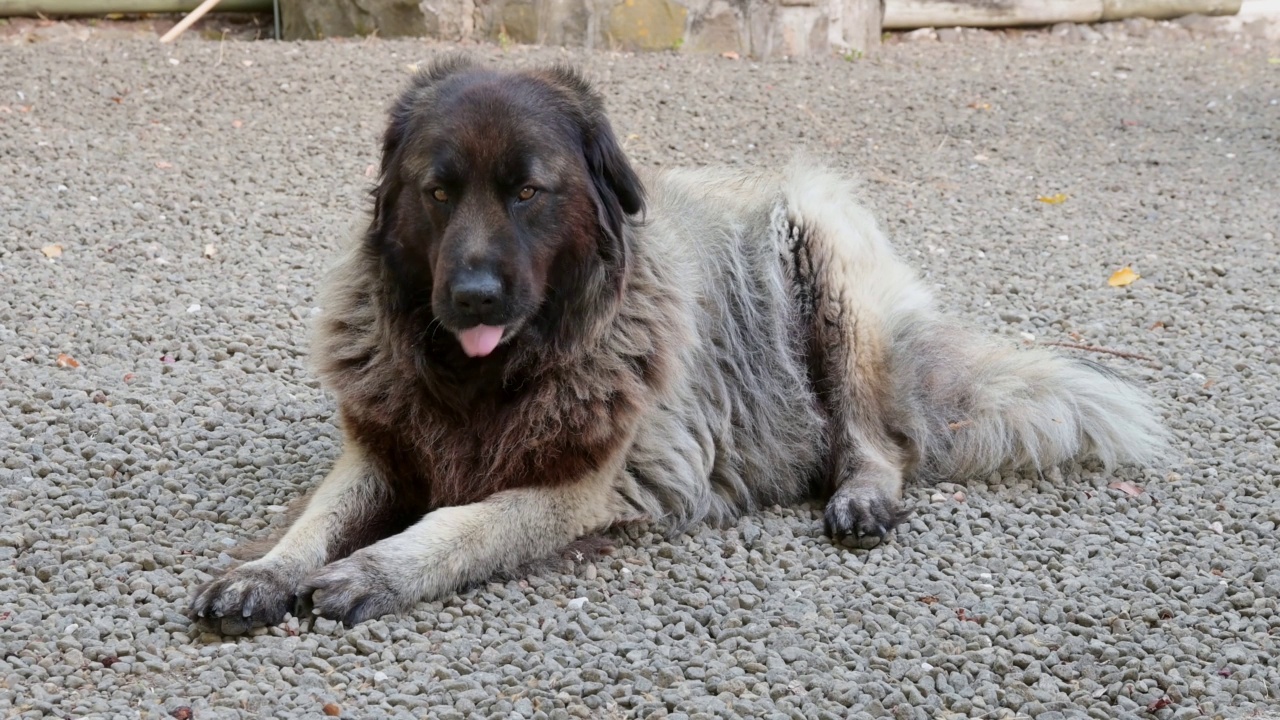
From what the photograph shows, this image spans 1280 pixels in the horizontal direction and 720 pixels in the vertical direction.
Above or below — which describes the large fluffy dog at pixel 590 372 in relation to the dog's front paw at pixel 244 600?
above

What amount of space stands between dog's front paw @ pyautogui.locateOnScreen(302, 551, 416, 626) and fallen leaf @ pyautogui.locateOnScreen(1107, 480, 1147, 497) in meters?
2.43

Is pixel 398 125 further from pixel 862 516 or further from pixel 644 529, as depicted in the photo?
pixel 862 516

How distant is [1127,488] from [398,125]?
269 cm

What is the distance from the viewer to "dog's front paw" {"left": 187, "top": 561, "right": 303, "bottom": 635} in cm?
315

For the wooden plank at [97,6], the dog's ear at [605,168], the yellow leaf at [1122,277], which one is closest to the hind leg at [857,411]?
the dog's ear at [605,168]

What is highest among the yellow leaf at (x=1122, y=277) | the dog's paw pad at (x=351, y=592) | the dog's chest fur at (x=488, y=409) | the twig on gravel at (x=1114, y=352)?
the dog's chest fur at (x=488, y=409)

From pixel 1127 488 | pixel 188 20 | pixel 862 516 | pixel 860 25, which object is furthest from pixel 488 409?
pixel 860 25

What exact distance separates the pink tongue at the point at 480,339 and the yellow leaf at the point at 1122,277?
4.21 m

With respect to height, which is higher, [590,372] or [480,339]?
[480,339]

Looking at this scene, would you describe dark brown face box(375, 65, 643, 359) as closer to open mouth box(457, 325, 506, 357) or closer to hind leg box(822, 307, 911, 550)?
open mouth box(457, 325, 506, 357)

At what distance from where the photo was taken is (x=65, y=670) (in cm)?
297

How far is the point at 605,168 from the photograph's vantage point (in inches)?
146

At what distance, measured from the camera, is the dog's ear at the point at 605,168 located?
3.66m

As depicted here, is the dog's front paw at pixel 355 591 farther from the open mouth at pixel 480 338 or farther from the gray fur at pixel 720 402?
the open mouth at pixel 480 338
